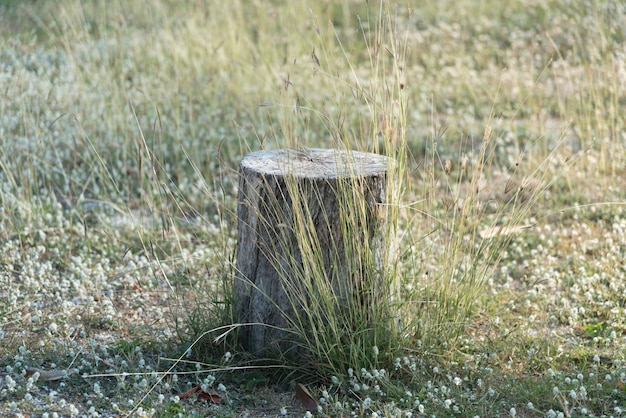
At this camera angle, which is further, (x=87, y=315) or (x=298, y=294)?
(x=87, y=315)

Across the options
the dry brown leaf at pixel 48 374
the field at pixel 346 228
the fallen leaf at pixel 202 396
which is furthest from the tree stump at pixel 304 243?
the dry brown leaf at pixel 48 374

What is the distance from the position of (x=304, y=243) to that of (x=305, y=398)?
700mm

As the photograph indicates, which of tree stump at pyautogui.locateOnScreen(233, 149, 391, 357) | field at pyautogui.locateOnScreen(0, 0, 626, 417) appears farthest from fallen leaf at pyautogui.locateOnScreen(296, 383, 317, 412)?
tree stump at pyautogui.locateOnScreen(233, 149, 391, 357)

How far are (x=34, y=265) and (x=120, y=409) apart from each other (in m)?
1.80

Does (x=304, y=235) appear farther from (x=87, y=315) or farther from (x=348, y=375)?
(x=87, y=315)

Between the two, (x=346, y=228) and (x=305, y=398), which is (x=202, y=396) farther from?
(x=346, y=228)

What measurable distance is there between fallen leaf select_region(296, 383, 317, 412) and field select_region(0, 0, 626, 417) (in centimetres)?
3

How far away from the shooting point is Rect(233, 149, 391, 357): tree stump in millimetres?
3754

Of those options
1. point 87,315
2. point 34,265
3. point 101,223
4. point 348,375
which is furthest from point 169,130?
point 348,375

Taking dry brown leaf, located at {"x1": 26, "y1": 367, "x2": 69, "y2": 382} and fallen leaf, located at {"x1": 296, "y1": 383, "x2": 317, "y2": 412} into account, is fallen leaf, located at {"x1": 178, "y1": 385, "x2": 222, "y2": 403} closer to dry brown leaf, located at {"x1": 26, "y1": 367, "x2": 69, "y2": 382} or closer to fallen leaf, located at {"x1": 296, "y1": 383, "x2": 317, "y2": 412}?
fallen leaf, located at {"x1": 296, "y1": 383, "x2": 317, "y2": 412}

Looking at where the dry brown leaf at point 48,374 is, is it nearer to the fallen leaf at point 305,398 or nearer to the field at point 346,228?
the field at point 346,228

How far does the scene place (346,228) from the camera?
383 centimetres

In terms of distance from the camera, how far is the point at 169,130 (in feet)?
23.8

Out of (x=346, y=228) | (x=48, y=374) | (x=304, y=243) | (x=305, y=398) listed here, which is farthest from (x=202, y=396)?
(x=346, y=228)
